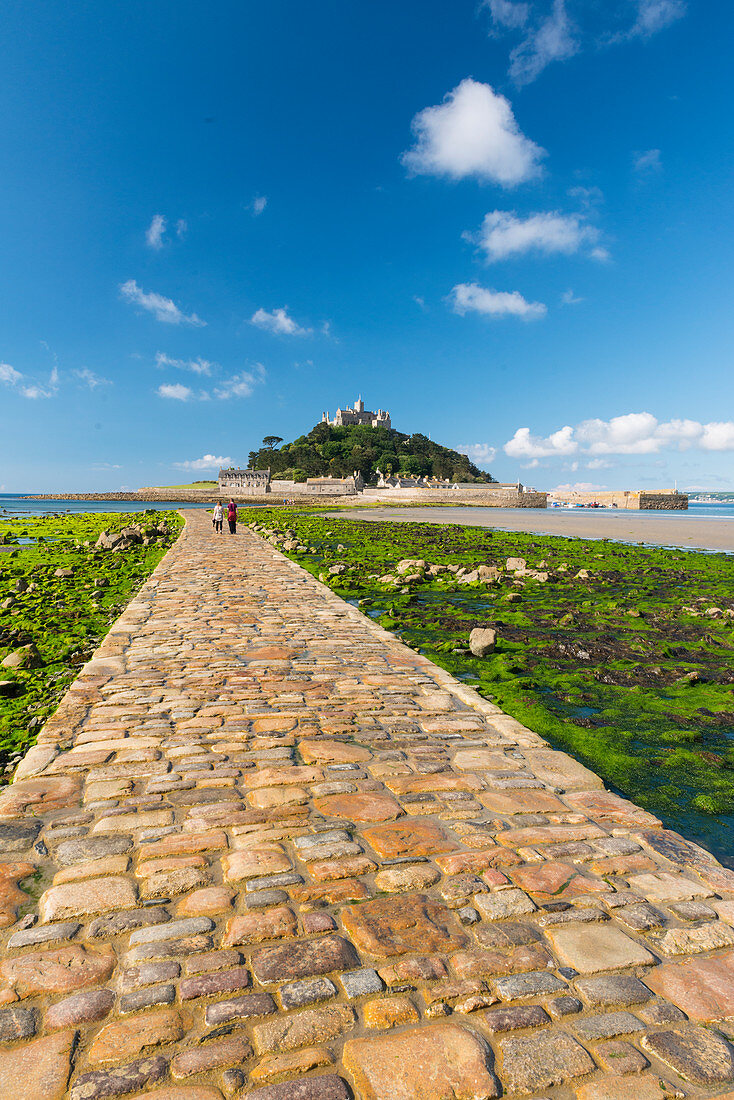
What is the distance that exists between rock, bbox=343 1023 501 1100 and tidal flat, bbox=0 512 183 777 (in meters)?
3.43

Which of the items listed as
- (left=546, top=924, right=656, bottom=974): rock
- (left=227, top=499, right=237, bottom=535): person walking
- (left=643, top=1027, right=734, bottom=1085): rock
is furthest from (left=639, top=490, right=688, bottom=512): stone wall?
(left=643, top=1027, right=734, bottom=1085): rock

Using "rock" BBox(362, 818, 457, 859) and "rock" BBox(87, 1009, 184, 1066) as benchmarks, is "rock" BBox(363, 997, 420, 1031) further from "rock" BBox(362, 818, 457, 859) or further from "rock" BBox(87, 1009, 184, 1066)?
"rock" BBox(362, 818, 457, 859)

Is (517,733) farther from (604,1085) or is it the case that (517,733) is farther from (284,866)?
(604,1085)

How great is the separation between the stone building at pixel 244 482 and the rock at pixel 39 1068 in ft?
349

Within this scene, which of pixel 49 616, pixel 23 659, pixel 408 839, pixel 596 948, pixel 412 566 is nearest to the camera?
pixel 596 948

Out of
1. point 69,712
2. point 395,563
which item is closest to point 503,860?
point 69,712

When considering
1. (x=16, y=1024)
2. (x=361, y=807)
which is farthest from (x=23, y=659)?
(x=16, y=1024)

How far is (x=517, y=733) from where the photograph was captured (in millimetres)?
4953

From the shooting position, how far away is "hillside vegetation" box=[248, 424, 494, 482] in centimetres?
13038

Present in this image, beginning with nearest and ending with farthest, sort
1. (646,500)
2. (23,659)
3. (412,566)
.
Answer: (23,659) → (412,566) → (646,500)

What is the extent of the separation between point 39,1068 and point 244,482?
376ft

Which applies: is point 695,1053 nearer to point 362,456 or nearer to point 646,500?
point 646,500

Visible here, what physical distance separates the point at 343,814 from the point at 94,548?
18412 millimetres

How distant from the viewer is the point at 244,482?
371 feet
